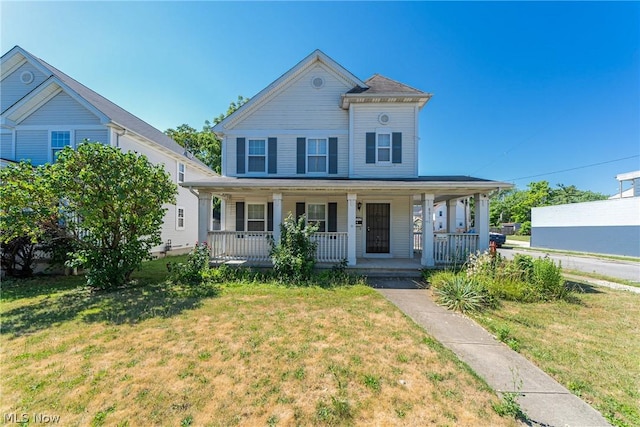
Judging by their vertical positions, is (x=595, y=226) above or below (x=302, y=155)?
below

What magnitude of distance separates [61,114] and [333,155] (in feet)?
39.7

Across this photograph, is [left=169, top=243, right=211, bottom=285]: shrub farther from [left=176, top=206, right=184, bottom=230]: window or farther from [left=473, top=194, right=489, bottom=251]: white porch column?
[left=473, top=194, right=489, bottom=251]: white porch column

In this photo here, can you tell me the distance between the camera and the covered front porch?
8484mm

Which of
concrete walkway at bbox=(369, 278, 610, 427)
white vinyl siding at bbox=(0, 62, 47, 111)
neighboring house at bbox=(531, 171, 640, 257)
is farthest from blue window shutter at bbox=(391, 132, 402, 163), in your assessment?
neighboring house at bbox=(531, 171, 640, 257)

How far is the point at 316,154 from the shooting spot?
1069 centimetres

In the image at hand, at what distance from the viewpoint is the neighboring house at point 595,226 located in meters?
15.7

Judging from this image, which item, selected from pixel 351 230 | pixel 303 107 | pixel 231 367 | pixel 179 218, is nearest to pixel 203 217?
pixel 351 230

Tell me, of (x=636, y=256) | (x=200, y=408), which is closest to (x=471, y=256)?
(x=200, y=408)

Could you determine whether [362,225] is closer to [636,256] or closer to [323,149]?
[323,149]

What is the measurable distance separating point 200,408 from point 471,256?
314 inches

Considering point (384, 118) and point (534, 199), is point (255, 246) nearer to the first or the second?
point (384, 118)

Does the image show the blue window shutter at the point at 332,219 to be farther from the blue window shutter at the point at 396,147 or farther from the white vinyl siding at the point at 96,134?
the white vinyl siding at the point at 96,134

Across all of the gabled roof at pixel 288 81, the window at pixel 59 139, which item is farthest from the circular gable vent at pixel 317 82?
the window at pixel 59 139

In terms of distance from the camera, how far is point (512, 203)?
47.9m
